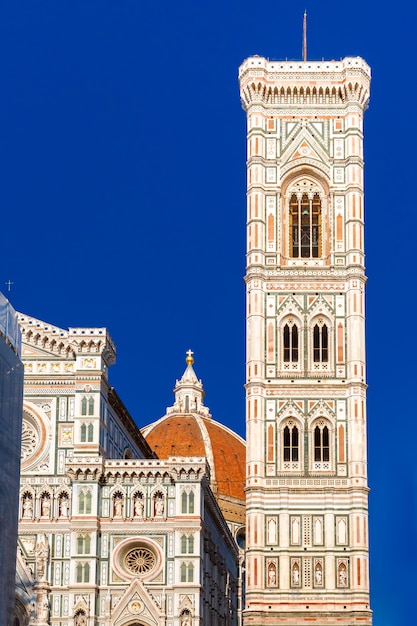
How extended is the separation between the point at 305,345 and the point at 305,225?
209 inches

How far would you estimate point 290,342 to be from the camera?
59.1 meters

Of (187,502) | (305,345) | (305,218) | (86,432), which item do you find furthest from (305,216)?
(187,502)

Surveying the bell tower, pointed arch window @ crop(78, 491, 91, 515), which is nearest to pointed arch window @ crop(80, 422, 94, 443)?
pointed arch window @ crop(78, 491, 91, 515)

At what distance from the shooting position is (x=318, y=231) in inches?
2406

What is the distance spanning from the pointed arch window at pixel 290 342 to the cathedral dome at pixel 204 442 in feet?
119

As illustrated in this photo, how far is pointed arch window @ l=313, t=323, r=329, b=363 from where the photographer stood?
5884cm

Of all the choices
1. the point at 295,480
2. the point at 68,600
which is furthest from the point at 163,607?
the point at 295,480

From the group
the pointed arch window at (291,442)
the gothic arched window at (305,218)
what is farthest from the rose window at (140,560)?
the gothic arched window at (305,218)

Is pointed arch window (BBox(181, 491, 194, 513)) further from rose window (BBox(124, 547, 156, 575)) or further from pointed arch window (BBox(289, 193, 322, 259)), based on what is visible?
pointed arch window (BBox(289, 193, 322, 259))

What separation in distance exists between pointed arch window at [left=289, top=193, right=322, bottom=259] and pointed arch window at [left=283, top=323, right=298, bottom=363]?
125 inches

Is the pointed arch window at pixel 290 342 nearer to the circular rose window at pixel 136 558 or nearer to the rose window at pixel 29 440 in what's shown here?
the circular rose window at pixel 136 558

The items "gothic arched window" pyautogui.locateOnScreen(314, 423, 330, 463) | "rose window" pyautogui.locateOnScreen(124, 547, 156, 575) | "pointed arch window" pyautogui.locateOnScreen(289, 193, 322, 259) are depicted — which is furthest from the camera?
"pointed arch window" pyautogui.locateOnScreen(289, 193, 322, 259)

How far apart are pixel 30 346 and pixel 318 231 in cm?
1254

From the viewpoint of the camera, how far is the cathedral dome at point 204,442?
96.9 m
